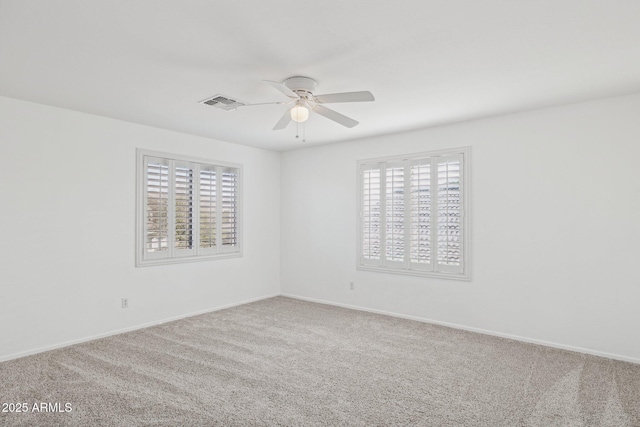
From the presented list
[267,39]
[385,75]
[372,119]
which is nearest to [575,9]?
[385,75]

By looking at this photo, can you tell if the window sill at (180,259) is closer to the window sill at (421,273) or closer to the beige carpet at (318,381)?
the beige carpet at (318,381)

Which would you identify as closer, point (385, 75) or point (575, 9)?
point (575, 9)

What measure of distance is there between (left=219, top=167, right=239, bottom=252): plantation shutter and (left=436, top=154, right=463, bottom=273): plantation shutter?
302 centimetres

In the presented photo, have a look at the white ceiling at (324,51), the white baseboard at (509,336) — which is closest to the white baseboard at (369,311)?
the white baseboard at (509,336)

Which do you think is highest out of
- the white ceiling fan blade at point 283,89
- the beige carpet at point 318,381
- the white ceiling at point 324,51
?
the white ceiling at point 324,51

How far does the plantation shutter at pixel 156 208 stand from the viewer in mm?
4715

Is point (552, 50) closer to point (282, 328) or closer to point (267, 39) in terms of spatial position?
point (267, 39)

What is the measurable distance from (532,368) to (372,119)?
118 inches

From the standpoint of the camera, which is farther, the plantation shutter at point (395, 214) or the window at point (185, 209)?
the plantation shutter at point (395, 214)

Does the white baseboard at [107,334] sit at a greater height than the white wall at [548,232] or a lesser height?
lesser

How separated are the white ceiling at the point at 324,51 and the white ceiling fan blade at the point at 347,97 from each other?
0.22 m

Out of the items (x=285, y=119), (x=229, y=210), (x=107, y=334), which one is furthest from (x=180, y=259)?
(x=285, y=119)

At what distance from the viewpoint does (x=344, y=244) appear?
5734mm

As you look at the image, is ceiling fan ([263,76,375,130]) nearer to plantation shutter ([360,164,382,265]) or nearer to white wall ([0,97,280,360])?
plantation shutter ([360,164,382,265])
